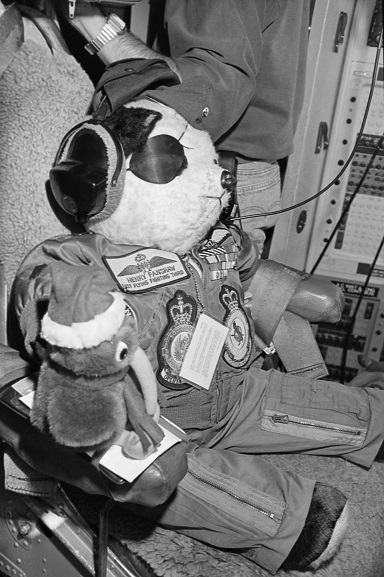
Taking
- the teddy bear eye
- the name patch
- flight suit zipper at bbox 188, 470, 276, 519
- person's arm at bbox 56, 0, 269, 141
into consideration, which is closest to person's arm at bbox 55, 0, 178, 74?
person's arm at bbox 56, 0, 269, 141

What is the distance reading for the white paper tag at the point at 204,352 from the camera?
→ 1080mm

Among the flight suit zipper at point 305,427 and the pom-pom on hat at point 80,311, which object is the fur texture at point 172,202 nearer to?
the pom-pom on hat at point 80,311

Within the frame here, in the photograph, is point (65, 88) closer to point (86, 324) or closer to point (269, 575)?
point (86, 324)

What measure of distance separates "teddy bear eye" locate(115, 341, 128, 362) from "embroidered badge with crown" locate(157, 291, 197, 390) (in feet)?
0.83

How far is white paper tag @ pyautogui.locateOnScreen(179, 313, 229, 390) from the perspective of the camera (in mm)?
1080

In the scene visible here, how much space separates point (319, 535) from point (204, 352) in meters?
0.36

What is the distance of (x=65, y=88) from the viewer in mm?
1173

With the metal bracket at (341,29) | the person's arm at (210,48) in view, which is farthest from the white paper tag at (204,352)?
the metal bracket at (341,29)

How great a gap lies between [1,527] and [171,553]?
1.15ft

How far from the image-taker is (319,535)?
1063 mm

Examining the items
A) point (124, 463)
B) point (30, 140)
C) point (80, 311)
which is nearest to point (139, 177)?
point (30, 140)

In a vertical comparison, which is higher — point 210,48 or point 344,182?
point 210,48

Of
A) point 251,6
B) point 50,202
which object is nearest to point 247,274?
point 50,202

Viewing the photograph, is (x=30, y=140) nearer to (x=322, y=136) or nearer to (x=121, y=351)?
(x=121, y=351)
